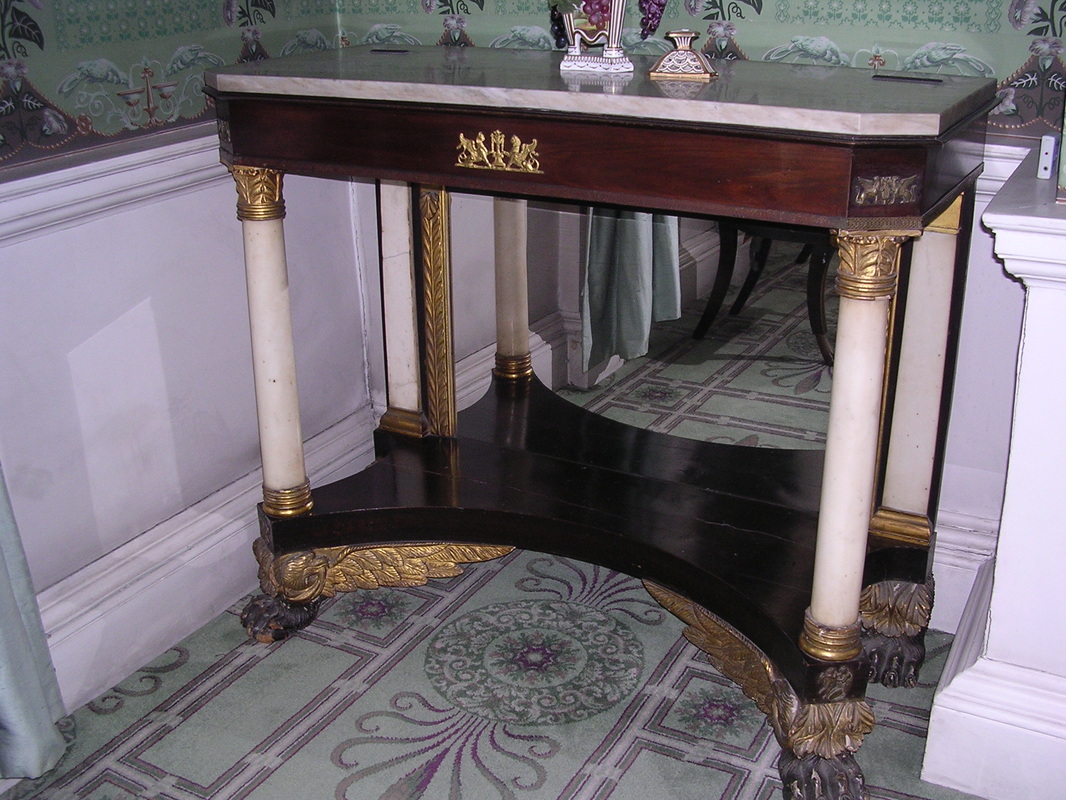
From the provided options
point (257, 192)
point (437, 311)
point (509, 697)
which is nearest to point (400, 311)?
point (437, 311)

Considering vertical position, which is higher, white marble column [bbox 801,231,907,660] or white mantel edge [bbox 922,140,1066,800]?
white marble column [bbox 801,231,907,660]

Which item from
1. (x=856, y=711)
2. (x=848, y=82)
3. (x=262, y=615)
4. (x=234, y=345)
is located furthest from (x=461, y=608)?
(x=848, y=82)

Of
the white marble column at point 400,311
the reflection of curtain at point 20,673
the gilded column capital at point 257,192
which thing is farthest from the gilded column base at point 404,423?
the reflection of curtain at point 20,673

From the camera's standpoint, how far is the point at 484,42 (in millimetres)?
2328

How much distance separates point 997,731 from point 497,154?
1245 millimetres

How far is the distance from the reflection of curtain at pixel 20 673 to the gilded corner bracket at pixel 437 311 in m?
0.93

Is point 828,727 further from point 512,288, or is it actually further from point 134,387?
point 134,387

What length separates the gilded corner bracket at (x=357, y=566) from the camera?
7.37 feet

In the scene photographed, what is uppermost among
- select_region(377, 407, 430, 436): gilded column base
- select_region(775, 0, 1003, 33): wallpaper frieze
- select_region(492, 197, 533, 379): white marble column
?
select_region(775, 0, 1003, 33): wallpaper frieze

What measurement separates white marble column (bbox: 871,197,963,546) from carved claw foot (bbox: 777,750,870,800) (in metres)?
0.45

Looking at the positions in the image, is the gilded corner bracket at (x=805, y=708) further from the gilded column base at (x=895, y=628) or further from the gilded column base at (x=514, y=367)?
the gilded column base at (x=514, y=367)

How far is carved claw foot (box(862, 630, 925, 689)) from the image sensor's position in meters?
2.08

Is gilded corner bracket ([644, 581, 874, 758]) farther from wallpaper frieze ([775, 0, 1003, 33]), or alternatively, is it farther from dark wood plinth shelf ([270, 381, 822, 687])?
wallpaper frieze ([775, 0, 1003, 33])

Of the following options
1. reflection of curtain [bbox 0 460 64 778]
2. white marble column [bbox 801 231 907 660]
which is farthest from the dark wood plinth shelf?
→ reflection of curtain [bbox 0 460 64 778]
